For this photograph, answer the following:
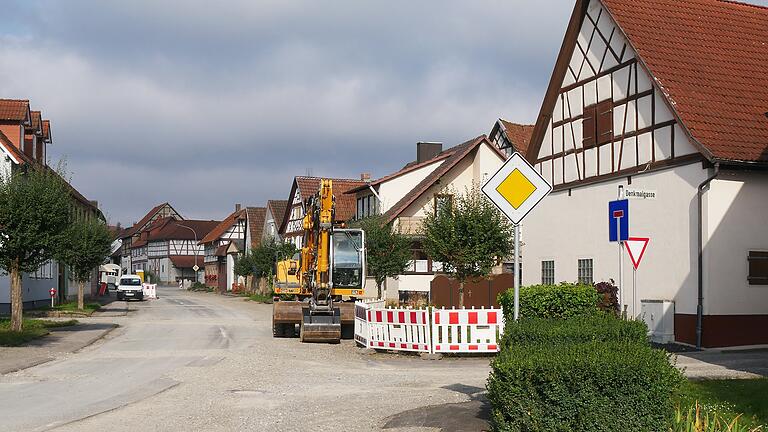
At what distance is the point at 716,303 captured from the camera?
2169 cm

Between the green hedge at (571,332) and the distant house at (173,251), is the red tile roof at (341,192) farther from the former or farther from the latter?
the distant house at (173,251)

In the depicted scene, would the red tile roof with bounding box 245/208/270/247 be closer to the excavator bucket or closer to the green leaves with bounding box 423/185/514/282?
the green leaves with bounding box 423/185/514/282

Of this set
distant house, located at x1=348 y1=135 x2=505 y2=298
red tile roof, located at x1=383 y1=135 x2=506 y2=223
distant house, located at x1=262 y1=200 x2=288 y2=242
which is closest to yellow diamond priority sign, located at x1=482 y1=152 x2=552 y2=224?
distant house, located at x1=348 y1=135 x2=505 y2=298

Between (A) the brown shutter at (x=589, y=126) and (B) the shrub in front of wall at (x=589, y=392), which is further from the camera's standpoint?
(A) the brown shutter at (x=589, y=126)

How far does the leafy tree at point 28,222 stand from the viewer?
25438 millimetres

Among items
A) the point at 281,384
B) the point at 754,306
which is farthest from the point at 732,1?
the point at 281,384

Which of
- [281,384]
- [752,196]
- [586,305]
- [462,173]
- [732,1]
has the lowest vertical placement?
[281,384]

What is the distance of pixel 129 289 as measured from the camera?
63156 mm

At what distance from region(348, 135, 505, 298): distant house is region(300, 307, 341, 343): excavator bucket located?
1900cm

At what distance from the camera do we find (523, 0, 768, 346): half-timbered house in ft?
71.8

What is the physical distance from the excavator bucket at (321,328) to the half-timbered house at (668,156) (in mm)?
7914

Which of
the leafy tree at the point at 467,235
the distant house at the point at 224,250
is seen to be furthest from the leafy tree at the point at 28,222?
the distant house at the point at 224,250

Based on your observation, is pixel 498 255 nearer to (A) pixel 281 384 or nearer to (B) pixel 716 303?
(B) pixel 716 303

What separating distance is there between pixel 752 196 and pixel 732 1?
9.33 metres
